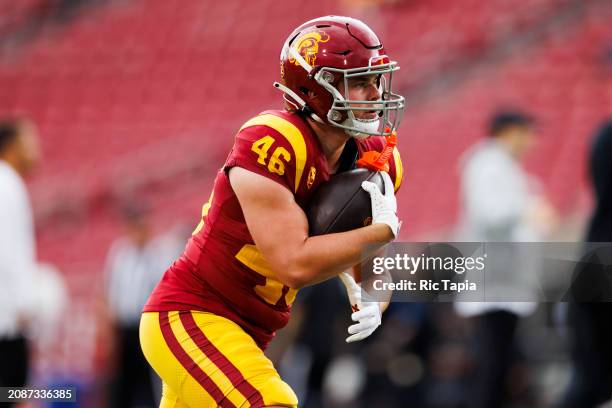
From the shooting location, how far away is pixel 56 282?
29.8 ft

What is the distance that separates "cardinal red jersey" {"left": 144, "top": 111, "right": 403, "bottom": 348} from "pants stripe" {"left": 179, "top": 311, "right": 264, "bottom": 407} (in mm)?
58

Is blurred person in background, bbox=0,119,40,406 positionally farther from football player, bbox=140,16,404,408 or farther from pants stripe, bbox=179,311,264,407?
pants stripe, bbox=179,311,264,407

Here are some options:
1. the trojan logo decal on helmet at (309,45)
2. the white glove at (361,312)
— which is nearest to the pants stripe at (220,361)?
the white glove at (361,312)

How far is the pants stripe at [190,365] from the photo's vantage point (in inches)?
133

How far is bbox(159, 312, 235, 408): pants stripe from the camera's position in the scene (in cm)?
339

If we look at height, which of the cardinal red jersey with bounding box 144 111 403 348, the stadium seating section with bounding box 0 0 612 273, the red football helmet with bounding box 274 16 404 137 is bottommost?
the stadium seating section with bounding box 0 0 612 273

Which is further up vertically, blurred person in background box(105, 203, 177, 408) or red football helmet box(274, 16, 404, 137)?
red football helmet box(274, 16, 404, 137)

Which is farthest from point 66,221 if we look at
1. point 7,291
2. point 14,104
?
point 7,291

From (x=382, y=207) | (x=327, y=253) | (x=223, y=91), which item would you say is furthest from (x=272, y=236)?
(x=223, y=91)

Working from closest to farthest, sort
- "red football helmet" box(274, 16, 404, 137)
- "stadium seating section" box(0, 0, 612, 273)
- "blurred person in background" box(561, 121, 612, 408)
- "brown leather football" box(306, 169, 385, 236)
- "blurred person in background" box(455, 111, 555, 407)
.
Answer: "brown leather football" box(306, 169, 385, 236) < "red football helmet" box(274, 16, 404, 137) < "blurred person in background" box(561, 121, 612, 408) < "blurred person in background" box(455, 111, 555, 407) < "stadium seating section" box(0, 0, 612, 273)

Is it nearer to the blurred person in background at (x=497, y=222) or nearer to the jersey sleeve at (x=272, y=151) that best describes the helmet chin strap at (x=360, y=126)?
the jersey sleeve at (x=272, y=151)

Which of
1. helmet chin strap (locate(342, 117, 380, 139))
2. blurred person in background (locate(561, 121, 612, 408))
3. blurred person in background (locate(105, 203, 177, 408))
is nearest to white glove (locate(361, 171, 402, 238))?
helmet chin strap (locate(342, 117, 380, 139))

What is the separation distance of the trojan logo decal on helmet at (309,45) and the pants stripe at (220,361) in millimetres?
898

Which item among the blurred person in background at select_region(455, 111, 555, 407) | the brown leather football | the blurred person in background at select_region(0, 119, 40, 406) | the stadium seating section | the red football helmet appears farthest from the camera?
the stadium seating section
